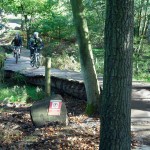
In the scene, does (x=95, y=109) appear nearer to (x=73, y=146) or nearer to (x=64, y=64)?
(x=73, y=146)

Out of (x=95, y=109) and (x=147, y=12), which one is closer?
(x=95, y=109)

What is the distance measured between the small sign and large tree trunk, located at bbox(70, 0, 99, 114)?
55.4 inches

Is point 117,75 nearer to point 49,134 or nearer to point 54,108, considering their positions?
→ point 49,134

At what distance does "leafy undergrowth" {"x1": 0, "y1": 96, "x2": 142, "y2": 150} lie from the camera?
656 cm

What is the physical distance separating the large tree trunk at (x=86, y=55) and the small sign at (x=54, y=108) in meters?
1.41

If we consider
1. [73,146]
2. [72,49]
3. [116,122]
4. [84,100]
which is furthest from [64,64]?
[116,122]

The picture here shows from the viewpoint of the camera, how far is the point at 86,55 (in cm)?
916

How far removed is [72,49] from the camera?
25.4m

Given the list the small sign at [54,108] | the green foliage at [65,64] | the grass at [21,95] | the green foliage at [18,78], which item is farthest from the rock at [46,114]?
the green foliage at [65,64]

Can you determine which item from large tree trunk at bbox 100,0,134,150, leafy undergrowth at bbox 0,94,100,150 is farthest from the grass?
large tree trunk at bbox 100,0,134,150

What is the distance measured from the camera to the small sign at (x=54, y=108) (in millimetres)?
8258

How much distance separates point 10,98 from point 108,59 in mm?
8649

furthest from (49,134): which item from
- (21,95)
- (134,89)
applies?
(21,95)

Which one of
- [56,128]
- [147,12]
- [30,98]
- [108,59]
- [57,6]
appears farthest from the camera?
[57,6]
